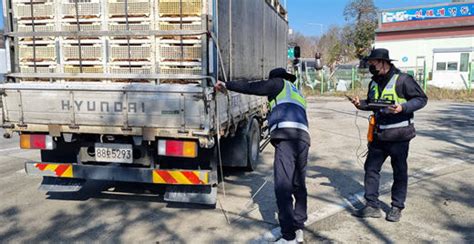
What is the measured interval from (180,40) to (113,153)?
4.91 feet

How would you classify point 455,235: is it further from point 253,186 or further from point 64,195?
point 64,195

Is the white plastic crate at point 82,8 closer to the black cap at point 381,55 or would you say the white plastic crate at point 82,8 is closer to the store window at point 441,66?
the black cap at point 381,55

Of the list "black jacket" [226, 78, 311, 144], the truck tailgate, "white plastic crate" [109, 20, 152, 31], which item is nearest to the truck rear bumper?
the truck tailgate

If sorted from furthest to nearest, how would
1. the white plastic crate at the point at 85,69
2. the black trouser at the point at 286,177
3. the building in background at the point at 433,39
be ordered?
1. the building in background at the point at 433,39
2. the white plastic crate at the point at 85,69
3. the black trouser at the point at 286,177

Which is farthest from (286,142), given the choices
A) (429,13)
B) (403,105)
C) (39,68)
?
(429,13)

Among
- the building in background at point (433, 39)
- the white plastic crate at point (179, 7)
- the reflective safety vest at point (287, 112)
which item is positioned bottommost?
the reflective safety vest at point (287, 112)

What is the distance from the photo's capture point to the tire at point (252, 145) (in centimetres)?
652

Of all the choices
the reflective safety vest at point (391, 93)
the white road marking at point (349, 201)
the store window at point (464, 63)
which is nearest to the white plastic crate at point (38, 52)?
the white road marking at point (349, 201)

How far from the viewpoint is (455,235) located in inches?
171

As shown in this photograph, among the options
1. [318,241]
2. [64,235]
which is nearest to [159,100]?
[64,235]

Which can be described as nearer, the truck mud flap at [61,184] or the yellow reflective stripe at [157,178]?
the yellow reflective stripe at [157,178]

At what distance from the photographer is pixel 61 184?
17.6ft

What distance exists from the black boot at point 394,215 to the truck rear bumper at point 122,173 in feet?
6.60

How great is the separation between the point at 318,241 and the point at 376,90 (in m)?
1.81
